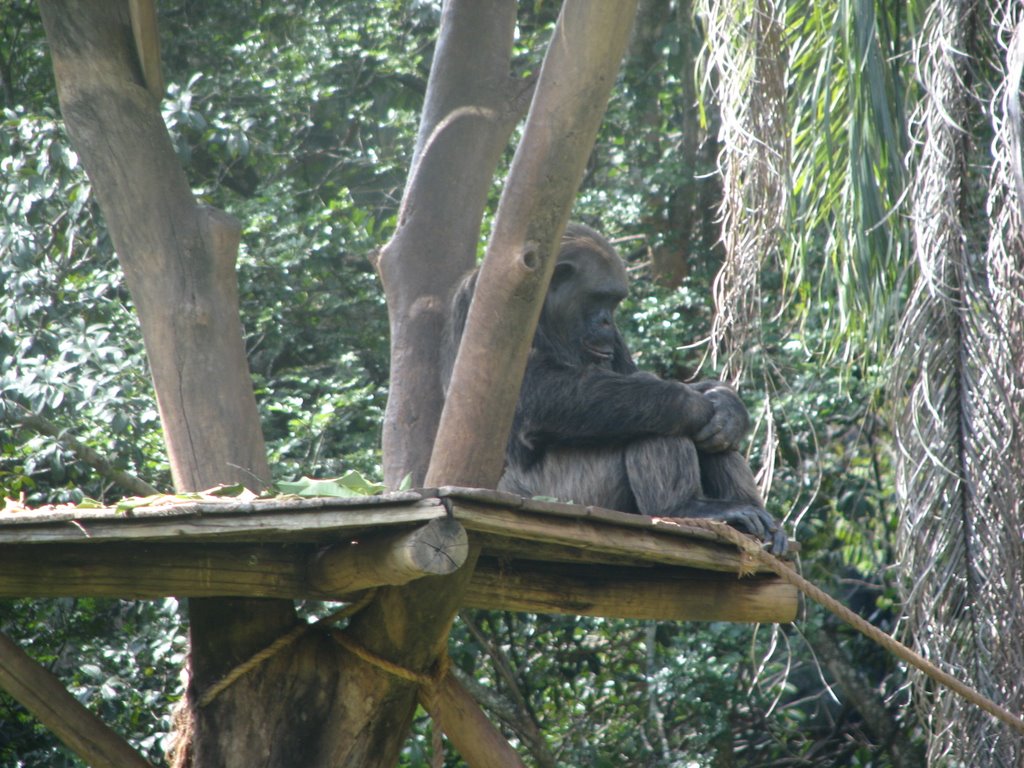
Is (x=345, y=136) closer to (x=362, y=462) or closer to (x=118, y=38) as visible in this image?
(x=362, y=462)

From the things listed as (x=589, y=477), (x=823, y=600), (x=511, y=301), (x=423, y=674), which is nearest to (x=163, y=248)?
(x=511, y=301)

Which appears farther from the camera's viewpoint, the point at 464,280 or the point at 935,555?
the point at 464,280

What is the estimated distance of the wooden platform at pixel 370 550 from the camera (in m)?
2.79

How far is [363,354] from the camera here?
7.84 meters

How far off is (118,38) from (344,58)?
413 centimetres

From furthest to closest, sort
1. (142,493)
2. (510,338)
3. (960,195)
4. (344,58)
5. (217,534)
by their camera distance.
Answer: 1. (344,58)
2. (142,493)
3. (960,195)
4. (510,338)
5. (217,534)

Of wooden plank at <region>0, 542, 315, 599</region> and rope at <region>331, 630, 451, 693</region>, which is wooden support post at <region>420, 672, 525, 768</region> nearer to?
rope at <region>331, 630, 451, 693</region>

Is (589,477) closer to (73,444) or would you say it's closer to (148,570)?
(148,570)

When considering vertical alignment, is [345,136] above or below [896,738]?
above

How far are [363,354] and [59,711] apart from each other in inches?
178

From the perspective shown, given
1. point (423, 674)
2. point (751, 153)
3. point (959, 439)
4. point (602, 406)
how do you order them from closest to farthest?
point (423, 674)
point (602, 406)
point (959, 439)
point (751, 153)

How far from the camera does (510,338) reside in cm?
357

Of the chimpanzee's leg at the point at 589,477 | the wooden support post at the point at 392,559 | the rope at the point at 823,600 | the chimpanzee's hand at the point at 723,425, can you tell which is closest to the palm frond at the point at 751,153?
the chimpanzee's hand at the point at 723,425

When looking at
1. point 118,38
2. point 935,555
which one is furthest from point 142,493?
point 935,555
